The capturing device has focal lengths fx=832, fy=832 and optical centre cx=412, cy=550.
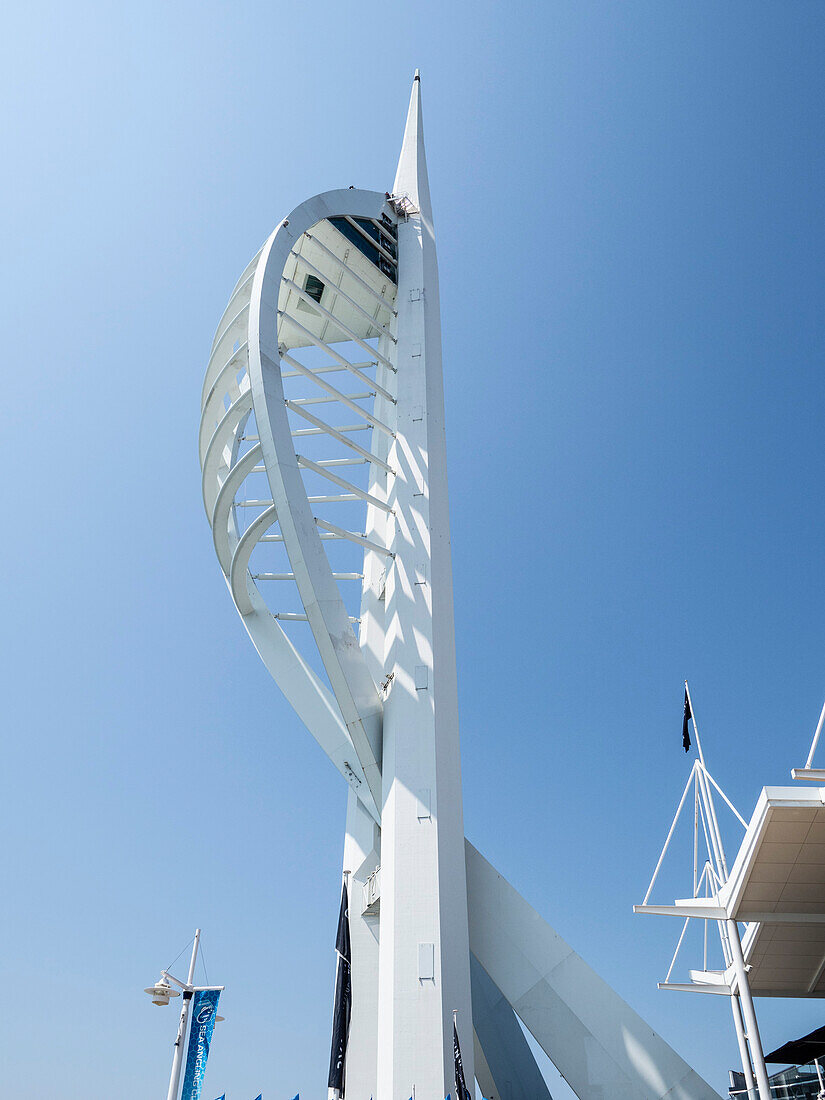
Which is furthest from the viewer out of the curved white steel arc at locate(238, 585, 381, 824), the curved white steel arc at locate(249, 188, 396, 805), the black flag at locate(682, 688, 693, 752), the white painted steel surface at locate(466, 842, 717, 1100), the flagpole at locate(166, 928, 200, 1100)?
the black flag at locate(682, 688, 693, 752)

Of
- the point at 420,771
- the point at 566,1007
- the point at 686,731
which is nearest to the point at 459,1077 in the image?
the point at 566,1007

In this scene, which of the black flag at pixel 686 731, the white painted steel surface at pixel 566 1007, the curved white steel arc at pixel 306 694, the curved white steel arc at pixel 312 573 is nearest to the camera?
the white painted steel surface at pixel 566 1007

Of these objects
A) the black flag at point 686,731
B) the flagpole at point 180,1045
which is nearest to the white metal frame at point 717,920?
the black flag at point 686,731

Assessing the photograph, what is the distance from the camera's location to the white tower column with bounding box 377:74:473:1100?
596 inches

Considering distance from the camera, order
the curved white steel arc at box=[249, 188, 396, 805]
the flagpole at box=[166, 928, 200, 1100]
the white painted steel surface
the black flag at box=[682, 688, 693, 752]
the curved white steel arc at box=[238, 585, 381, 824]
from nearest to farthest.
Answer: the flagpole at box=[166, 928, 200, 1100] → the white painted steel surface → the curved white steel arc at box=[249, 188, 396, 805] → the curved white steel arc at box=[238, 585, 381, 824] → the black flag at box=[682, 688, 693, 752]

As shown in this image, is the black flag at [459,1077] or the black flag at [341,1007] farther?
the black flag at [341,1007]

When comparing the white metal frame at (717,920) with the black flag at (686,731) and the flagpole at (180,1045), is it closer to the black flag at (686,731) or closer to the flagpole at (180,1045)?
the black flag at (686,731)

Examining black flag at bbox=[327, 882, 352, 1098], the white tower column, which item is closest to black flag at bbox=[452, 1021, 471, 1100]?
the white tower column

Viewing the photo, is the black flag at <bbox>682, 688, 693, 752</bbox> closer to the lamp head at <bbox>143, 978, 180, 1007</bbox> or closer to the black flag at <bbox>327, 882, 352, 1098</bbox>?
the black flag at <bbox>327, 882, 352, 1098</bbox>

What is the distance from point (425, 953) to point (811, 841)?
860 centimetres

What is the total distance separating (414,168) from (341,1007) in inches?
1007

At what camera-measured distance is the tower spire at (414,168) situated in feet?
91.9

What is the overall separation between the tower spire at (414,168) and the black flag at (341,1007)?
21604 millimetres

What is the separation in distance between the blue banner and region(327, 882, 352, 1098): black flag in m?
5.85
